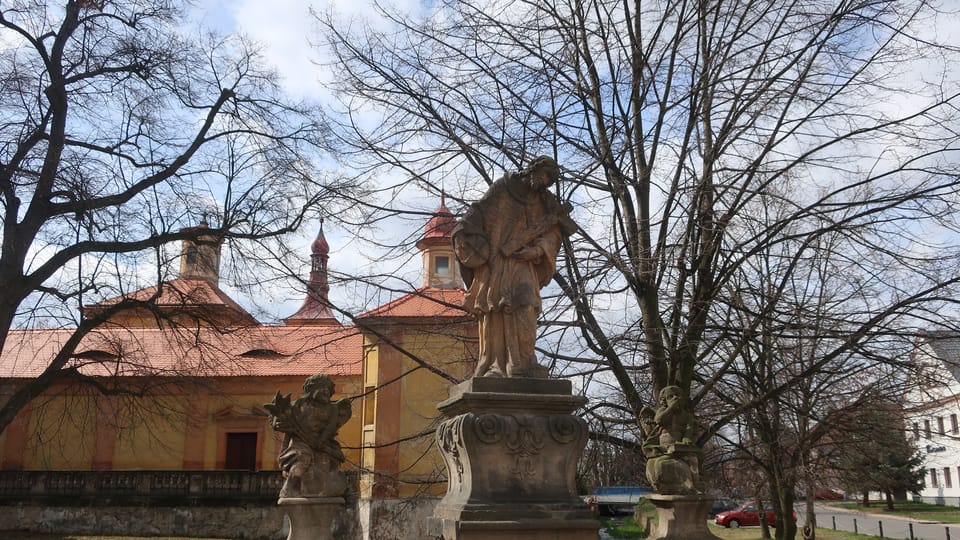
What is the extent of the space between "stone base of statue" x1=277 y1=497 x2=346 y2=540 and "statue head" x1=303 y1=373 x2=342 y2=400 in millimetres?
992

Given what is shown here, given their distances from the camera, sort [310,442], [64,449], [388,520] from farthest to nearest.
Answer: [64,449] → [388,520] → [310,442]

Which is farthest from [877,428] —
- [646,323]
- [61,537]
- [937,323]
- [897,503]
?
[897,503]

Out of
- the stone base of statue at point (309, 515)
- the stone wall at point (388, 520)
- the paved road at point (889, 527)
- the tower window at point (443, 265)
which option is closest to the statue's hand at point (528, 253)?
the stone base of statue at point (309, 515)

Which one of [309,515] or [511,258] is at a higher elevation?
[511,258]

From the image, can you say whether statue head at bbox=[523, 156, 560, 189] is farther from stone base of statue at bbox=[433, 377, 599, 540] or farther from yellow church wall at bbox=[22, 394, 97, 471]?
yellow church wall at bbox=[22, 394, 97, 471]

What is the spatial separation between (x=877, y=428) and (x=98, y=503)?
25.7 metres

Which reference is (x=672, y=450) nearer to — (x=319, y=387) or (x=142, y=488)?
(x=319, y=387)

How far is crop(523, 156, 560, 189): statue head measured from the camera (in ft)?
20.7

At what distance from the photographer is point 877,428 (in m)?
13.7

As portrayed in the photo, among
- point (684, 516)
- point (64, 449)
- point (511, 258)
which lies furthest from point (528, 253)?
point (64, 449)

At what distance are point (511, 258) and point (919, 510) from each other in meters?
44.0

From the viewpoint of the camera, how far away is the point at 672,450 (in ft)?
26.8

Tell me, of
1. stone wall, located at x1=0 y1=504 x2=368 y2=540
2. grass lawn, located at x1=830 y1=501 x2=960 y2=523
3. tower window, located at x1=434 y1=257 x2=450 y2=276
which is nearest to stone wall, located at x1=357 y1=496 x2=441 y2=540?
stone wall, located at x1=0 y1=504 x2=368 y2=540

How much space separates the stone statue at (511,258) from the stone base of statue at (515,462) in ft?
0.92
